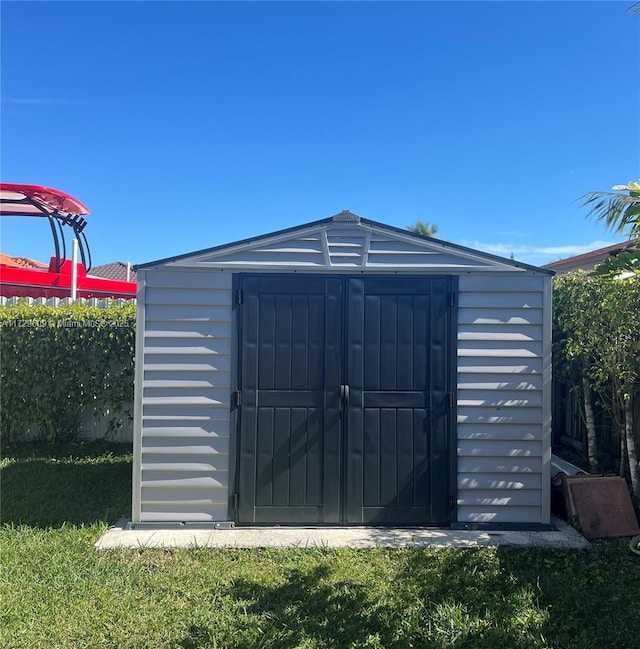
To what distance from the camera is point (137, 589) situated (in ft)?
9.68

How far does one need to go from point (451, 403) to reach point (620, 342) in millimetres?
1581

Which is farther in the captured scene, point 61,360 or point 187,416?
point 61,360

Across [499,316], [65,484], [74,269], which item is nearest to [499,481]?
[499,316]

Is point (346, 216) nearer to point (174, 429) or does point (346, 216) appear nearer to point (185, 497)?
point (174, 429)

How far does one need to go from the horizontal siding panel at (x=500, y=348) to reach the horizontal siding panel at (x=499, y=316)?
0.50 feet

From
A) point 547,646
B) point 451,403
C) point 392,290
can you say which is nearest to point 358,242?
point 392,290

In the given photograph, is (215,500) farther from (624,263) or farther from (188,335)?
(624,263)

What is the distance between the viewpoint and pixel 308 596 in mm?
2891

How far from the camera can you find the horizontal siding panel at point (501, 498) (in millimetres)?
3881

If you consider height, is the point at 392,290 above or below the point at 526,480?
above

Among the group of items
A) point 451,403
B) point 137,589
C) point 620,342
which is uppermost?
point 620,342

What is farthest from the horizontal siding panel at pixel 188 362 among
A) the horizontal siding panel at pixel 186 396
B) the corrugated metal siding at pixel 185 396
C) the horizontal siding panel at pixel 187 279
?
the horizontal siding panel at pixel 187 279

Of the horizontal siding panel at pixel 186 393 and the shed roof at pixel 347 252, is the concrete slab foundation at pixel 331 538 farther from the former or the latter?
the shed roof at pixel 347 252

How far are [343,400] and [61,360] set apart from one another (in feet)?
13.4
